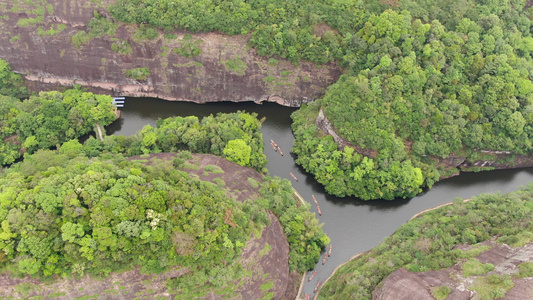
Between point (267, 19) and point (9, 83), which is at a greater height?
point (267, 19)

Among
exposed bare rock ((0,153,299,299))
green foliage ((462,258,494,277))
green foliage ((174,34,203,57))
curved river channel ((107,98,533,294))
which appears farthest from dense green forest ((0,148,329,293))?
green foliage ((174,34,203,57))

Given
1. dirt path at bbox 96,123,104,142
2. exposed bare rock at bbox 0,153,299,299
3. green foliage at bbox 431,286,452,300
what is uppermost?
dirt path at bbox 96,123,104,142

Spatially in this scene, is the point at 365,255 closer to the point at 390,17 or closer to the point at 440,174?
the point at 440,174

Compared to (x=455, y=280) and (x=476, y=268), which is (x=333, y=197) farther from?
(x=476, y=268)

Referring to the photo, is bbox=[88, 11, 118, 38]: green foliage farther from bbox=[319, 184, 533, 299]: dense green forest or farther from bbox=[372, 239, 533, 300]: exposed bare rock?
bbox=[372, 239, 533, 300]: exposed bare rock

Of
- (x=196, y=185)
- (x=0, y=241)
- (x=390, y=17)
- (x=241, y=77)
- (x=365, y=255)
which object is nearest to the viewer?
(x=0, y=241)

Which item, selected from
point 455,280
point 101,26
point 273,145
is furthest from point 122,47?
point 455,280

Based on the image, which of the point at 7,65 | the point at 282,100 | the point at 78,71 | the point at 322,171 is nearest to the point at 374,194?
the point at 322,171
